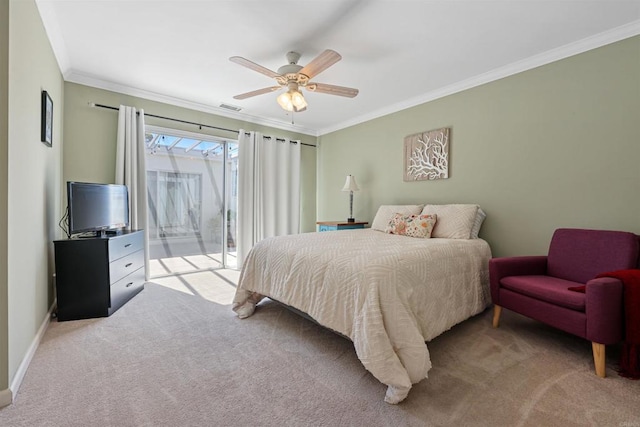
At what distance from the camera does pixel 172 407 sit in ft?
4.64

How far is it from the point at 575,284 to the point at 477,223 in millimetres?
1002

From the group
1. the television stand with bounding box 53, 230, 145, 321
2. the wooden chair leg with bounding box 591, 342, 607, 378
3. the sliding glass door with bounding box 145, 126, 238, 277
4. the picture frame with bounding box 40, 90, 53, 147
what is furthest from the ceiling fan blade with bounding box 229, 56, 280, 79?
the wooden chair leg with bounding box 591, 342, 607, 378

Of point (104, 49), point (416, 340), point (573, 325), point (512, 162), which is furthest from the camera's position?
point (512, 162)

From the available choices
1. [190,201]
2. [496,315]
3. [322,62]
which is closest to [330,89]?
[322,62]

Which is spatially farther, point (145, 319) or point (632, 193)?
point (145, 319)

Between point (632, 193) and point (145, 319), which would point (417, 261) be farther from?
point (145, 319)

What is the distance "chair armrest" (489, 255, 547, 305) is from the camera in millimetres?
2320

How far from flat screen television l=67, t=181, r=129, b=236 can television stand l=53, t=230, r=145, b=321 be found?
19cm

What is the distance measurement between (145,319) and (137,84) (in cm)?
282

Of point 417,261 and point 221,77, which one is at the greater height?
point 221,77

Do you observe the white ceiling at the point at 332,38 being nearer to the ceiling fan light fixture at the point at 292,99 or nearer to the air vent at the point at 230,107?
the ceiling fan light fixture at the point at 292,99

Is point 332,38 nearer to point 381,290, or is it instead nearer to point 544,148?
point 381,290

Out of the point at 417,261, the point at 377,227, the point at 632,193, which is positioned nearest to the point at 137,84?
the point at 377,227

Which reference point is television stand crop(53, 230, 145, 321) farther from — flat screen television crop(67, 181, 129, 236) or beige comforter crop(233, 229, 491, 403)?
beige comforter crop(233, 229, 491, 403)
